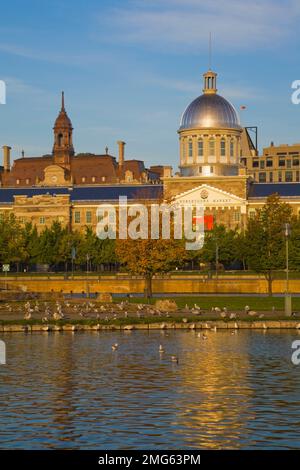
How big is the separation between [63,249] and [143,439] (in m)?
101

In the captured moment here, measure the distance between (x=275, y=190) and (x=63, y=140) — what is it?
178 feet

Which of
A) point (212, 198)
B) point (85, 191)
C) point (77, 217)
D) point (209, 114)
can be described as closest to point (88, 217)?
point (77, 217)

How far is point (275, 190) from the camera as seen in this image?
153125mm

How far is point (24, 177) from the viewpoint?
621 ft

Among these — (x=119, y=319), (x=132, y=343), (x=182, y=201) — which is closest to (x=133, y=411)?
(x=132, y=343)

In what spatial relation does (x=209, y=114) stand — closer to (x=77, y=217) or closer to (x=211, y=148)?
(x=211, y=148)

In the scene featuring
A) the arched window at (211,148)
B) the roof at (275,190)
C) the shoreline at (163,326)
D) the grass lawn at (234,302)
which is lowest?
the shoreline at (163,326)

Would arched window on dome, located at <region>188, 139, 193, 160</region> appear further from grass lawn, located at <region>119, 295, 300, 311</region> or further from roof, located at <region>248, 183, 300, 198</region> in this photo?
grass lawn, located at <region>119, 295, 300, 311</region>

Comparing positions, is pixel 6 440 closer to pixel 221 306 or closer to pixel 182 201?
pixel 221 306

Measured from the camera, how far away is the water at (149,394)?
21.8 m

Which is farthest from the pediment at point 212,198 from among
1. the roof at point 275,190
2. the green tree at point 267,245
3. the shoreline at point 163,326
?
the shoreline at point 163,326

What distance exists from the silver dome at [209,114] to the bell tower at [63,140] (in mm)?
42362

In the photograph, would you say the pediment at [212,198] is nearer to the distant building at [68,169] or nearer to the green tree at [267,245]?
the distant building at [68,169]

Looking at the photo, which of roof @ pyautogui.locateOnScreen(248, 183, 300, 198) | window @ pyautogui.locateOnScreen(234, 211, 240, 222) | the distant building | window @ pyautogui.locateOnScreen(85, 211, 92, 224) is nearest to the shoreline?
window @ pyautogui.locateOnScreen(234, 211, 240, 222)
